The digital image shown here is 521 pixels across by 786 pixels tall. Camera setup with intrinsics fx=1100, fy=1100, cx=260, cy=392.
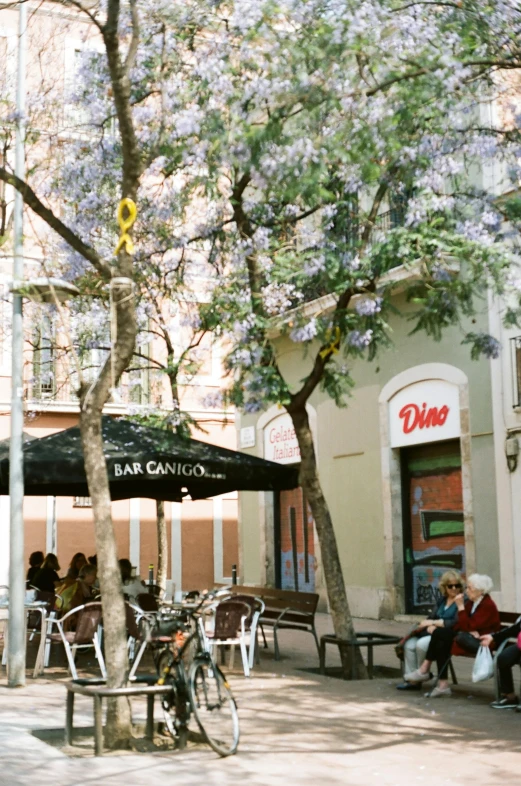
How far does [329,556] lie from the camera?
1210cm

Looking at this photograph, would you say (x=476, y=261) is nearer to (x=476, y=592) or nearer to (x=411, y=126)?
(x=411, y=126)

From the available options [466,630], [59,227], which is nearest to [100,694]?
[59,227]

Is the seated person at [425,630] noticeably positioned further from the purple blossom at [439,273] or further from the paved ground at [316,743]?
the purple blossom at [439,273]

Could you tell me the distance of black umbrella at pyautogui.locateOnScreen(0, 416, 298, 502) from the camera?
12016 mm

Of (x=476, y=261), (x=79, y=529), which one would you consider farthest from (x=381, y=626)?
(x=79, y=529)

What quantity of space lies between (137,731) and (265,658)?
17.8ft

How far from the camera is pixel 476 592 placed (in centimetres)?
1020

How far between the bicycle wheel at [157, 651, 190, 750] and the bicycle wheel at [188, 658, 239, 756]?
0.35ft

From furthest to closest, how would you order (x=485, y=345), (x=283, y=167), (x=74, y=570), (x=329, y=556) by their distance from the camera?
1. (x=74, y=570)
2. (x=485, y=345)
3. (x=329, y=556)
4. (x=283, y=167)

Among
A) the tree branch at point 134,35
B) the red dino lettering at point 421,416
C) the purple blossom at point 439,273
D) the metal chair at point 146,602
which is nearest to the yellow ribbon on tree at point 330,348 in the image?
the purple blossom at point 439,273

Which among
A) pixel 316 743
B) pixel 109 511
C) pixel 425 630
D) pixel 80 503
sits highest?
pixel 80 503

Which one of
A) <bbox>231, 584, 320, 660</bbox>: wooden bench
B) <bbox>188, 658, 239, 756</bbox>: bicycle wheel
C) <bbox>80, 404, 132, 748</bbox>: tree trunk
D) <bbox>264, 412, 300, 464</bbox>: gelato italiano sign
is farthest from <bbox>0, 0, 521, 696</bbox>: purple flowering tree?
<bbox>264, 412, 300, 464</bbox>: gelato italiano sign

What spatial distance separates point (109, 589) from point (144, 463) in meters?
4.21

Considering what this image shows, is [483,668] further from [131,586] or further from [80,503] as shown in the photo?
[80,503]
